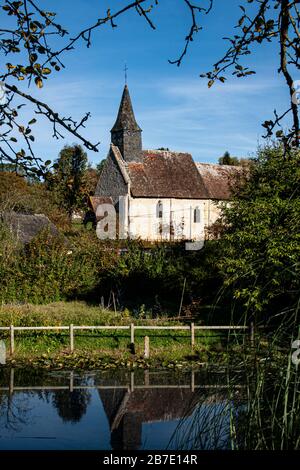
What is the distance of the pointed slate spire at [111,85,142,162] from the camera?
131 feet

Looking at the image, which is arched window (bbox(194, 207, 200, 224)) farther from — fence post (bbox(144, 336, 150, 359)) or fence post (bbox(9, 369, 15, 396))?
fence post (bbox(9, 369, 15, 396))

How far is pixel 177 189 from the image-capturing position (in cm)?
4069

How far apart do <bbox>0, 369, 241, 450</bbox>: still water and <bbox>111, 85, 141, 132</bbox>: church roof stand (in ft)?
95.4

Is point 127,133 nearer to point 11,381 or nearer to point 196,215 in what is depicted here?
point 196,215

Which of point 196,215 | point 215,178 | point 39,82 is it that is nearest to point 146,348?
point 39,82

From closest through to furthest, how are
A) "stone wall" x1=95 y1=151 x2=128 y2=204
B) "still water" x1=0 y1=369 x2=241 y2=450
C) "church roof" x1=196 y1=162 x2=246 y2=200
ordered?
"still water" x1=0 y1=369 x2=241 y2=450, "stone wall" x1=95 y1=151 x2=128 y2=204, "church roof" x1=196 y1=162 x2=246 y2=200

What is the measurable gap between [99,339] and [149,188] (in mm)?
25472

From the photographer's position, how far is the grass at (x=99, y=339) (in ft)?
45.8

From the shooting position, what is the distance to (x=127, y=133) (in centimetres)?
4000

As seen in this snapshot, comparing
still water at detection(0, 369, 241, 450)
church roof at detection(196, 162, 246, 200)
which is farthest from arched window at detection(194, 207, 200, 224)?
still water at detection(0, 369, 241, 450)

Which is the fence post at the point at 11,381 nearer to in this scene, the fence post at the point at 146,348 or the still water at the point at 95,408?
the still water at the point at 95,408
